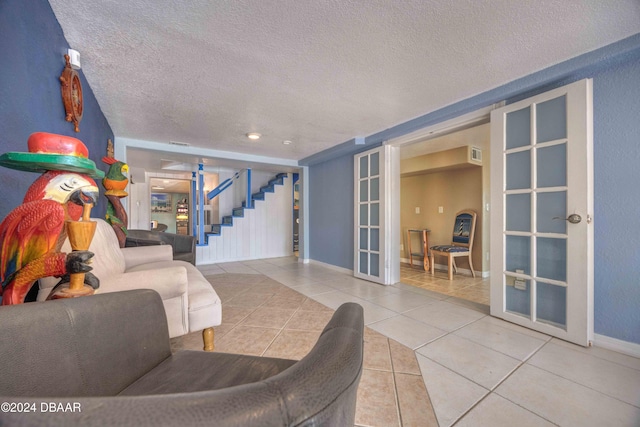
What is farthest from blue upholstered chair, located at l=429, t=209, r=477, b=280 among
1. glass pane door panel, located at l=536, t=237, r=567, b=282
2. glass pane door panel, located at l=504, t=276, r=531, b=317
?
glass pane door panel, located at l=536, t=237, r=567, b=282

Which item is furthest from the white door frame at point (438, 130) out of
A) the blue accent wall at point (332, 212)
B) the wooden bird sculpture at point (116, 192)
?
the wooden bird sculpture at point (116, 192)

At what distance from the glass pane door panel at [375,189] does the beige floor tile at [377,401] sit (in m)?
2.46

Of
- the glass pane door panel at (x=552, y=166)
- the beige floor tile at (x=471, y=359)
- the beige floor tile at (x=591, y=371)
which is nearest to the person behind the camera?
the beige floor tile at (x=591, y=371)

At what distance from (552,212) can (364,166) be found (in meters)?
2.31

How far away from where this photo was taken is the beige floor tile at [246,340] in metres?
1.74

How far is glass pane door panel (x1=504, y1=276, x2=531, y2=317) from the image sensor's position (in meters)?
2.13

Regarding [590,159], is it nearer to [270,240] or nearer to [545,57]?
[545,57]

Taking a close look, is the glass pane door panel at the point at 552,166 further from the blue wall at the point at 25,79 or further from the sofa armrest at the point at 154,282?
the blue wall at the point at 25,79

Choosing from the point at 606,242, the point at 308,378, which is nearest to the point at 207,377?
the point at 308,378

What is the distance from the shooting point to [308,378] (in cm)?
35

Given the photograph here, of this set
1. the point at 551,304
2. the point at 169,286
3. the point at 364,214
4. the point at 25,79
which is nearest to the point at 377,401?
the point at 169,286

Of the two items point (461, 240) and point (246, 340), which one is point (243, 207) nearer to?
point (246, 340)

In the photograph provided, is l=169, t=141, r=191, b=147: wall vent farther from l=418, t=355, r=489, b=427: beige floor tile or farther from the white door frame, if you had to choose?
l=418, t=355, r=489, b=427: beige floor tile

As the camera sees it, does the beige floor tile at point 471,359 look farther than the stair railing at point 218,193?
No
